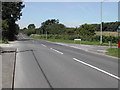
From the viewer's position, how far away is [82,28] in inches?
3548

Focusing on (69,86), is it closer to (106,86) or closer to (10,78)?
(106,86)

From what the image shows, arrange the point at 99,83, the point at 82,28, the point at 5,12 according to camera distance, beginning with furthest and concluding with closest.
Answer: the point at 82,28 < the point at 5,12 < the point at 99,83

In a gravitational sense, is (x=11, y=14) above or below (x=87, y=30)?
above

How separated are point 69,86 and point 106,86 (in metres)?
1.23

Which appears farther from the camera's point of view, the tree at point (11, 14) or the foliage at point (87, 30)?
the foliage at point (87, 30)

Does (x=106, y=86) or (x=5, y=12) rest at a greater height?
(x=5, y=12)

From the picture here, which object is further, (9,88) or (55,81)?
(55,81)

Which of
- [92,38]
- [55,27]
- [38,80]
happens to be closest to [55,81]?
[38,80]

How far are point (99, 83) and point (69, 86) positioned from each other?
122 cm

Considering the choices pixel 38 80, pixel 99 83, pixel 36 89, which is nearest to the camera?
pixel 36 89

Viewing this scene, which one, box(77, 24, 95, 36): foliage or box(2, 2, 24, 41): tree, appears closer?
box(2, 2, 24, 41): tree

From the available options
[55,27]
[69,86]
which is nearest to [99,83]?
[69,86]

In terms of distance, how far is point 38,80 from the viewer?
861 cm

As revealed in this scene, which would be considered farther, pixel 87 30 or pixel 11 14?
pixel 87 30
